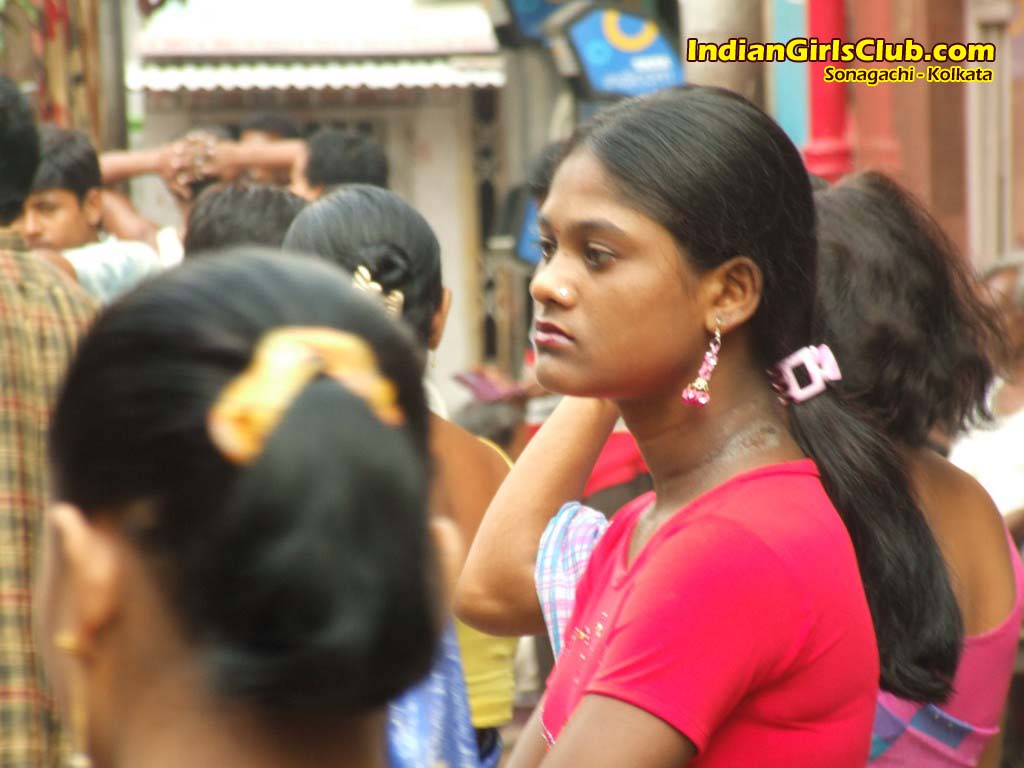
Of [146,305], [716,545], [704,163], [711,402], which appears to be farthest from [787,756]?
[146,305]

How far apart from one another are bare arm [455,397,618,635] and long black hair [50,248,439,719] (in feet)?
4.61

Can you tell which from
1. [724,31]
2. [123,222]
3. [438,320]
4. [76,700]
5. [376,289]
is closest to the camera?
[76,700]

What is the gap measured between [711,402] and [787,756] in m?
0.45

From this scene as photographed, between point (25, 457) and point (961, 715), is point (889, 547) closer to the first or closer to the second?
point (961, 715)

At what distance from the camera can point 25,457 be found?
8.19 feet

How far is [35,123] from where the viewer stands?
2.94 m

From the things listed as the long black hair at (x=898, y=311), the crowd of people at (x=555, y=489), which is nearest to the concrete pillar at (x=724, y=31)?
the crowd of people at (x=555, y=489)

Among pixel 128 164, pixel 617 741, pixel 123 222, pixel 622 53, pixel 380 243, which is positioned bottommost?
pixel 123 222

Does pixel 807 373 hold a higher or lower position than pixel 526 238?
higher

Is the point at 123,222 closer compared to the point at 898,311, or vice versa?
the point at 898,311

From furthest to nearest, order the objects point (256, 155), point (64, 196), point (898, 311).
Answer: point (256, 155), point (64, 196), point (898, 311)

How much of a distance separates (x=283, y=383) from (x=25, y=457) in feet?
4.98

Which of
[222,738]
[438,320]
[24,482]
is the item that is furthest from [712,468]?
[438,320]

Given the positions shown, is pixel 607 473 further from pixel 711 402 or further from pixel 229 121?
pixel 229 121
